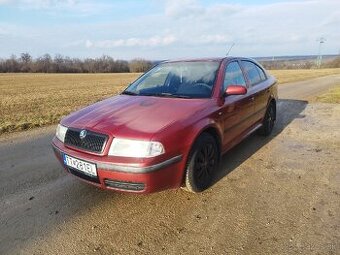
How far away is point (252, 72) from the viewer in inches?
240

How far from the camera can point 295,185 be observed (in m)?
4.38

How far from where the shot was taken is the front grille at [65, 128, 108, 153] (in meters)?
3.55

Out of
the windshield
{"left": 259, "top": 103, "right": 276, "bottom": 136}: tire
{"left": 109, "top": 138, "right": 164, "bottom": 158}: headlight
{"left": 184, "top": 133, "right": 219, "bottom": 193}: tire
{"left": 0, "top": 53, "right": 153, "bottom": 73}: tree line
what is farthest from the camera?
{"left": 0, "top": 53, "right": 153, "bottom": 73}: tree line

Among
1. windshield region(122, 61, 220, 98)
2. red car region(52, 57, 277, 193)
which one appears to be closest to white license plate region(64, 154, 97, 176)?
red car region(52, 57, 277, 193)

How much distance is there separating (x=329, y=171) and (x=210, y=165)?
1.83 metres

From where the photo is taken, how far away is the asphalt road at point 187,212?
310 centimetres

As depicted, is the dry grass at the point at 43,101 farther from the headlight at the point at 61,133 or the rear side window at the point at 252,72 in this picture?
the rear side window at the point at 252,72

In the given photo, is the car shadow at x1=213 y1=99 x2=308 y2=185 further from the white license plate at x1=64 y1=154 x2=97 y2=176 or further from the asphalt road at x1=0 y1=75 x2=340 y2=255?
the white license plate at x1=64 y1=154 x2=97 y2=176

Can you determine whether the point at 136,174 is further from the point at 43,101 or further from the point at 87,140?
the point at 43,101

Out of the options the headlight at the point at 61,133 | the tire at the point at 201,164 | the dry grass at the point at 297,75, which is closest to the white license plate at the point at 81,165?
the headlight at the point at 61,133

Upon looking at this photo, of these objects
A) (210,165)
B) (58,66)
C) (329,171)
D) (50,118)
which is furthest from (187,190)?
(58,66)

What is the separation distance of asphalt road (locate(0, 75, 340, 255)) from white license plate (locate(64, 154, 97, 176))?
44cm

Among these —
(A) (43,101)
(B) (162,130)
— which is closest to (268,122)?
(B) (162,130)

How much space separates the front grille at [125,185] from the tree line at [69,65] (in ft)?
251
